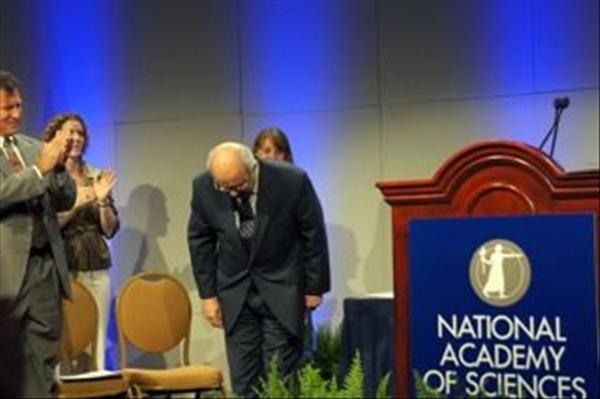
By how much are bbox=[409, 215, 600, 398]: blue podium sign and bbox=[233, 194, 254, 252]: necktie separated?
4.94 feet

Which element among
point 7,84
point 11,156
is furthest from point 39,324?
point 7,84

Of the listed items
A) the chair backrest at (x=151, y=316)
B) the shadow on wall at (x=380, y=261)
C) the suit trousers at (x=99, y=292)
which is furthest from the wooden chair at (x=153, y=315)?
the shadow on wall at (x=380, y=261)

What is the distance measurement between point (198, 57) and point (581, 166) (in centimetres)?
245

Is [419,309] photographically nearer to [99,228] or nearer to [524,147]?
[524,147]

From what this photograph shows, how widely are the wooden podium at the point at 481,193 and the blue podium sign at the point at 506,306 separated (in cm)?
3

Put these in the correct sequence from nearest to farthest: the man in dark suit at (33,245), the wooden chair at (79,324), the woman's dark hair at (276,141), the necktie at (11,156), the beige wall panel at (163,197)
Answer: the man in dark suit at (33,245) → the necktie at (11,156) → the wooden chair at (79,324) → the woman's dark hair at (276,141) → the beige wall panel at (163,197)

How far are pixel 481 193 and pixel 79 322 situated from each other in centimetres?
334

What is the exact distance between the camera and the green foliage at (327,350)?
5.57 m

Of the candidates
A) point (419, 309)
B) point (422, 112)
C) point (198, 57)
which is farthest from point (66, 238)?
point (419, 309)

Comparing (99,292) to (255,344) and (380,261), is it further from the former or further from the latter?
(255,344)

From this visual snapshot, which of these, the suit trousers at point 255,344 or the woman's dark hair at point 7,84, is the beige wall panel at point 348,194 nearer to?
the suit trousers at point 255,344

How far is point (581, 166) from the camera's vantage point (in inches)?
212

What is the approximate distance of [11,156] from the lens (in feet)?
11.9

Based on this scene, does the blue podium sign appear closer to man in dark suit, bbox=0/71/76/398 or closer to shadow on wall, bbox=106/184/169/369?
man in dark suit, bbox=0/71/76/398
